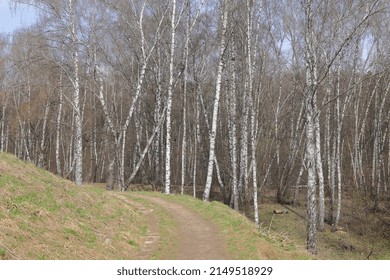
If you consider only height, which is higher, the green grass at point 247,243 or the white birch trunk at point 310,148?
the white birch trunk at point 310,148

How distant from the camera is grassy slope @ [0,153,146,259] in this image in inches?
265

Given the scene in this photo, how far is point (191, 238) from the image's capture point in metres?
9.70

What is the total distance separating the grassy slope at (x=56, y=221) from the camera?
22.1ft

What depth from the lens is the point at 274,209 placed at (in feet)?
74.8

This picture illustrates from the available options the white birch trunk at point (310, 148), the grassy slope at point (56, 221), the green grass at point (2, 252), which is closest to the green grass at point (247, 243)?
the white birch trunk at point (310, 148)

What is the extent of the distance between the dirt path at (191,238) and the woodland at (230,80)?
3.88 m

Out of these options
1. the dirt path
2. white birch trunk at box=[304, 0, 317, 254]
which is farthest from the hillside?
white birch trunk at box=[304, 0, 317, 254]

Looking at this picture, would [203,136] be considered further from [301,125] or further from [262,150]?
[301,125]

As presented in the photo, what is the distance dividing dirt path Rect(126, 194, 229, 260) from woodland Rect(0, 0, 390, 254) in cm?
388

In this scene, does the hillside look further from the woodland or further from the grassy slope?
the woodland

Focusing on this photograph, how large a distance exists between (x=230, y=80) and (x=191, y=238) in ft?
38.0

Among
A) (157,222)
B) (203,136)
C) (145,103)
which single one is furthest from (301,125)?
(157,222)

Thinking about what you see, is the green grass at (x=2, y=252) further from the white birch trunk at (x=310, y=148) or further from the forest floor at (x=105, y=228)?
the white birch trunk at (x=310, y=148)
